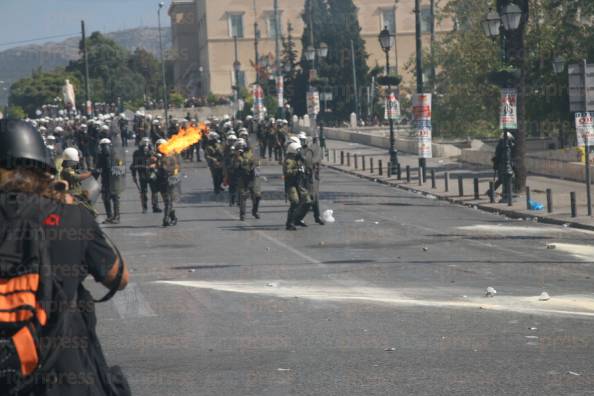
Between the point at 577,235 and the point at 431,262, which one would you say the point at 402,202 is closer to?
the point at 577,235

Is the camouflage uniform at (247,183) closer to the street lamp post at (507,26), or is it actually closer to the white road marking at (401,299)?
the street lamp post at (507,26)

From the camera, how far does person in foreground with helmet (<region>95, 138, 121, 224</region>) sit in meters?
27.8

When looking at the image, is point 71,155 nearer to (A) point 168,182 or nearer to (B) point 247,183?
(A) point 168,182

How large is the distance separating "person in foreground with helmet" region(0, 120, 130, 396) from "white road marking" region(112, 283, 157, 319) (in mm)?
7979

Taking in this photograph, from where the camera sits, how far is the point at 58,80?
143875mm

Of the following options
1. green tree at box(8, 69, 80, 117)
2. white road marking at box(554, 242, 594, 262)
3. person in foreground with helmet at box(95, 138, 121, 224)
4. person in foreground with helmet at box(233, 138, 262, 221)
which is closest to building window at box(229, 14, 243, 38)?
green tree at box(8, 69, 80, 117)

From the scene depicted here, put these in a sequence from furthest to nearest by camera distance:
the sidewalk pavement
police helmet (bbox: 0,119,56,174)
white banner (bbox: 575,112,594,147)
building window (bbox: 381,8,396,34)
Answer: building window (bbox: 381,8,396,34) < the sidewalk pavement < white banner (bbox: 575,112,594,147) < police helmet (bbox: 0,119,56,174)

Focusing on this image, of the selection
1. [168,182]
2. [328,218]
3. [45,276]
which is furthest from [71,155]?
[45,276]

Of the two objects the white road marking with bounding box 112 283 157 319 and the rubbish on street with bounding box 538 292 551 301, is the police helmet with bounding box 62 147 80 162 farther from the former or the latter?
the rubbish on street with bounding box 538 292 551 301

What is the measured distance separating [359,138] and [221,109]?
47.5m

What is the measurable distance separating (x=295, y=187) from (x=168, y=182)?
2847 millimetres

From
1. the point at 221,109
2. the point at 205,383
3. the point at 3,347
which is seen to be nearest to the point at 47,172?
the point at 3,347

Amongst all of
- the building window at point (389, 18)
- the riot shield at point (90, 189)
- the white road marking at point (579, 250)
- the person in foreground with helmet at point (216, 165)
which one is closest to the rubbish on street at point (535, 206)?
the white road marking at point (579, 250)

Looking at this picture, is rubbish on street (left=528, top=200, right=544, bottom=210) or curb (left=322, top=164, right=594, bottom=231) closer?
curb (left=322, top=164, right=594, bottom=231)
